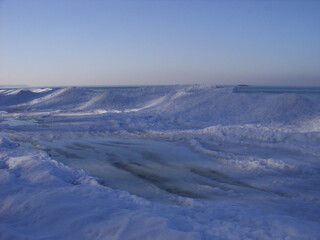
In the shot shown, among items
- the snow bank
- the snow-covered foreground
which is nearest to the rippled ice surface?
the snow-covered foreground

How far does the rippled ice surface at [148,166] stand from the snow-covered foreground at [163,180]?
0.03 m

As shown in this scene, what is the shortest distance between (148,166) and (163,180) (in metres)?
1.26

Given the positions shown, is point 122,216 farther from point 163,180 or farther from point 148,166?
point 148,166

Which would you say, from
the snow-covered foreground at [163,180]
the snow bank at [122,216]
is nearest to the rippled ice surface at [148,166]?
the snow-covered foreground at [163,180]

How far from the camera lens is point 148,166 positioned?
7887mm

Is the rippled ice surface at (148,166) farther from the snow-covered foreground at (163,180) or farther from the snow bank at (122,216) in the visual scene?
the snow bank at (122,216)

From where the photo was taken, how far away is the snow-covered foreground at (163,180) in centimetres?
395

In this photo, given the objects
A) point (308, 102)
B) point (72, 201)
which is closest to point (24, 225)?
point (72, 201)

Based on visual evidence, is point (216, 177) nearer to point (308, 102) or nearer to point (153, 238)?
point (153, 238)

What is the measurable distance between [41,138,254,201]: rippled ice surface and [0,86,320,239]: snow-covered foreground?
3cm

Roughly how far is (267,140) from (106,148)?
6466 millimetres

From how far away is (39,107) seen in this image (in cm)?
2780

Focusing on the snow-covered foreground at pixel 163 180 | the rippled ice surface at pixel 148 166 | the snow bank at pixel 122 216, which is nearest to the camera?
the snow bank at pixel 122 216

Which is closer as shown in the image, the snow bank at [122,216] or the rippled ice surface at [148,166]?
the snow bank at [122,216]
